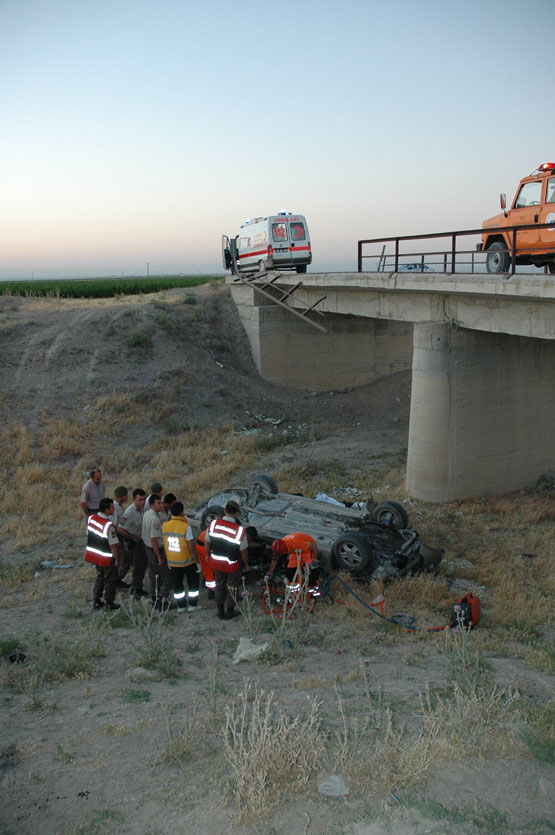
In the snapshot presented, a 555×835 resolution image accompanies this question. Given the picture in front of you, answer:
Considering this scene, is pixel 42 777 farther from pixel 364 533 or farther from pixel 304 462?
pixel 304 462

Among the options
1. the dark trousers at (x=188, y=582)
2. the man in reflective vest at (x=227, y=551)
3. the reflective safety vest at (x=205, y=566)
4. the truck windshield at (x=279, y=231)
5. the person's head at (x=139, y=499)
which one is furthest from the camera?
the truck windshield at (x=279, y=231)

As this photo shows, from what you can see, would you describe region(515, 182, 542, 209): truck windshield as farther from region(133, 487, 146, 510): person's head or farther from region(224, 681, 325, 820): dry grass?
region(224, 681, 325, 820): dry grass

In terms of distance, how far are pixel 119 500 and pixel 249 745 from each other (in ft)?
16.1

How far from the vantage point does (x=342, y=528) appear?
940 centimetres

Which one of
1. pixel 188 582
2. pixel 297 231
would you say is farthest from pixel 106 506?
pixel 297 231

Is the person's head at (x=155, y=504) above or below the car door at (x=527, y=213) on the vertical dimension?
below

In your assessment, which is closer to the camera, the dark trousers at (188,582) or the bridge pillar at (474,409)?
the dark trousers at (188,582)

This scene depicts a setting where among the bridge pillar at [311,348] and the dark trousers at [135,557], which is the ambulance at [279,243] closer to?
the bridge pillar at [311,348]

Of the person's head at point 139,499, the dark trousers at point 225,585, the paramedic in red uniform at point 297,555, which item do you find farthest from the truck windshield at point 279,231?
the dark trousers at point 225,585

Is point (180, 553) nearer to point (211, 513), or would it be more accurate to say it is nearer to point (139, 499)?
point (139, 499)

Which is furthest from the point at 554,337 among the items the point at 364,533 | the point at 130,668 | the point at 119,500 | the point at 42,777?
the point at 42,777

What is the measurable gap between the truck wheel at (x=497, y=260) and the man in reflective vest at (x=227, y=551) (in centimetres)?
763

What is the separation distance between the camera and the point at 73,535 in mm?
11688

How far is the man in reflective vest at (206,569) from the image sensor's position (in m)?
8.22
